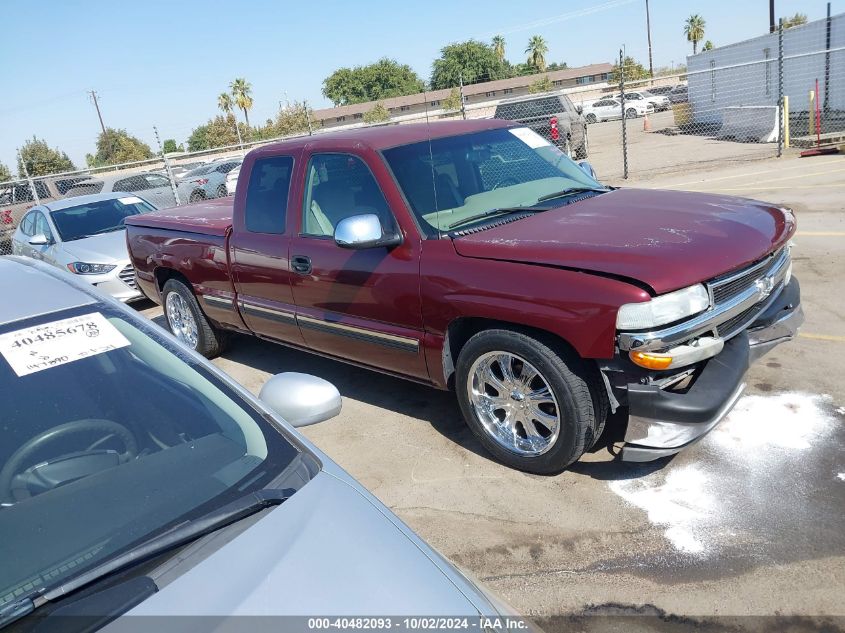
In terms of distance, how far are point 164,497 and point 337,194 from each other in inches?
114

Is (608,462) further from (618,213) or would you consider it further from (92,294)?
(92,294)

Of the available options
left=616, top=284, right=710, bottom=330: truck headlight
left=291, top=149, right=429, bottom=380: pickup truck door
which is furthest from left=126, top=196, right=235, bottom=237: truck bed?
left=616, top=284, right=710, bottom=330: truck headlight

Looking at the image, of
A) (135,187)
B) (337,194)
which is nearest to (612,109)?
(135,187)

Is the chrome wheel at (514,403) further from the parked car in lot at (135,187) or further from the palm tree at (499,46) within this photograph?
the palm tree at (499,46)

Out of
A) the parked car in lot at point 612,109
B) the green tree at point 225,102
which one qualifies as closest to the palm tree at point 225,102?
the green tree at point 225,102

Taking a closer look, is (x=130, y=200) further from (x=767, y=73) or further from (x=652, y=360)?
(x=767, y=73)

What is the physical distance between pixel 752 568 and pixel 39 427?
2713 millimetres

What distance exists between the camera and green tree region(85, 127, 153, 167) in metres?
58.7

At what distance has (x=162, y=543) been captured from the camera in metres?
1.65

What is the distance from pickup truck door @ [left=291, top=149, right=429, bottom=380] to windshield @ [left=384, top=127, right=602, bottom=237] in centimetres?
14

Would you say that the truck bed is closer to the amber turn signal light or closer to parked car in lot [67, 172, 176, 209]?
the amber turn signal light

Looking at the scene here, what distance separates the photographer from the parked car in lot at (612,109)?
38.3 m

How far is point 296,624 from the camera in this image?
4.62 ft

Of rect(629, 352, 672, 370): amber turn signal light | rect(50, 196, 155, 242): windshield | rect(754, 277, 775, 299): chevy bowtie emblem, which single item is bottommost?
rect(629, 352, 672, 370): amber turn signal light
